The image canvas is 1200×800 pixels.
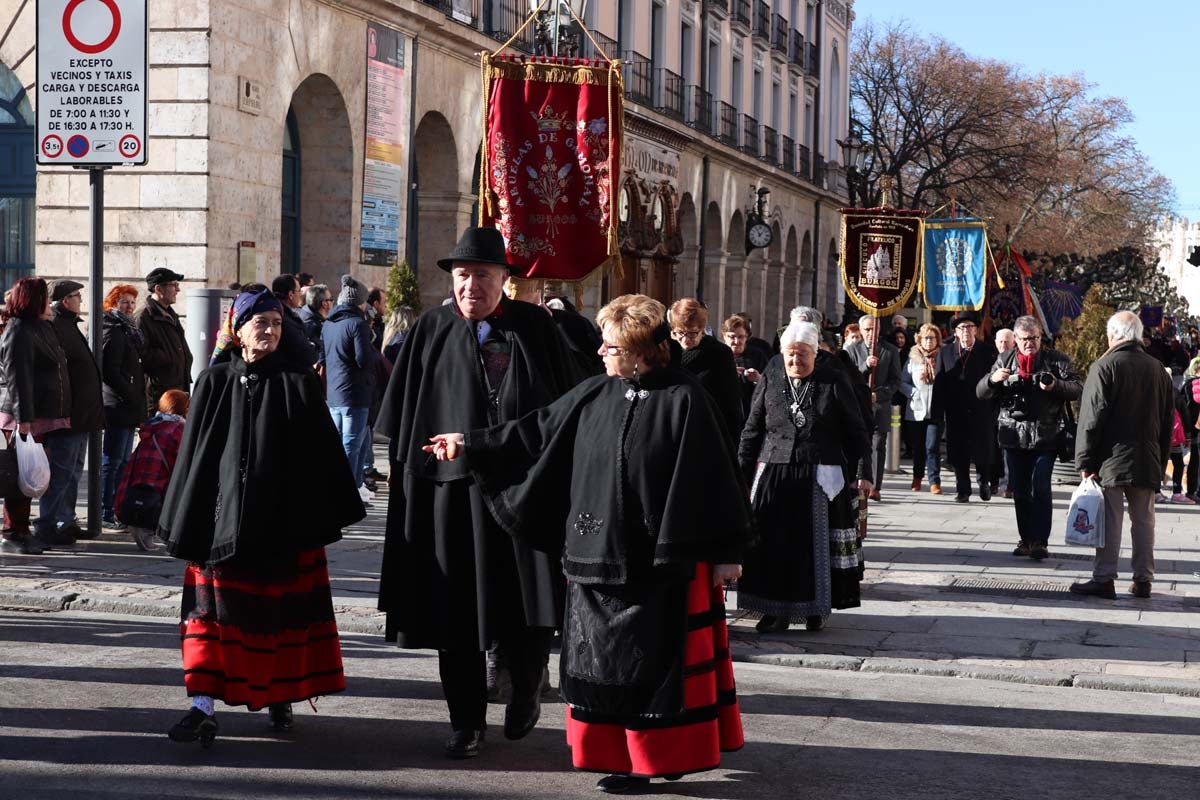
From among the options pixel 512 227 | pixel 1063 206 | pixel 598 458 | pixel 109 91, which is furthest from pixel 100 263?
pixel 1063 206

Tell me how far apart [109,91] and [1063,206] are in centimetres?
5358

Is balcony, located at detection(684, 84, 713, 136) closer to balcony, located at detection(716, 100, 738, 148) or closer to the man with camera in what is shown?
balcony, located at detection(716, 100, 738, 148)

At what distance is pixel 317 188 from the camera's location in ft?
66.6

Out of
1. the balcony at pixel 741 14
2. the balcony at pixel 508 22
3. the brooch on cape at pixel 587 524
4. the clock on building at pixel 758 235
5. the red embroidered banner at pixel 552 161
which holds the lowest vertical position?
the brooch on cape at pixel 587 524

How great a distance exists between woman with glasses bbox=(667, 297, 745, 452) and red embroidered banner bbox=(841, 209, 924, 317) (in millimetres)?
13118

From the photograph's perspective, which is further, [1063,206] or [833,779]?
[1063,206]

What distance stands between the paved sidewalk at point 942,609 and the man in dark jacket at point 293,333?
1513mm

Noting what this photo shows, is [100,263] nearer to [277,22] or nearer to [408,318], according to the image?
[408,318]

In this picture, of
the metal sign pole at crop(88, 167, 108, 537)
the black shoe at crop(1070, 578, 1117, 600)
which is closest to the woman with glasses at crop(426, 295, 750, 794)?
the black shoe at crop(1070, 578, 1117, 600)

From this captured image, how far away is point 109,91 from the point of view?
1102 cm

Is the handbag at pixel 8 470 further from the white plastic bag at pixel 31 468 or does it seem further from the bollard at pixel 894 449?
the bollard at pixel 894 449

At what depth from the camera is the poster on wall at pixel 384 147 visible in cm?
2050

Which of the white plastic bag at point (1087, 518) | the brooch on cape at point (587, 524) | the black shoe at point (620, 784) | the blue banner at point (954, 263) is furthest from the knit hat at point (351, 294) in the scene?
the blue banner at point (954, 263)

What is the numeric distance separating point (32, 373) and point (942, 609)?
570 cm
